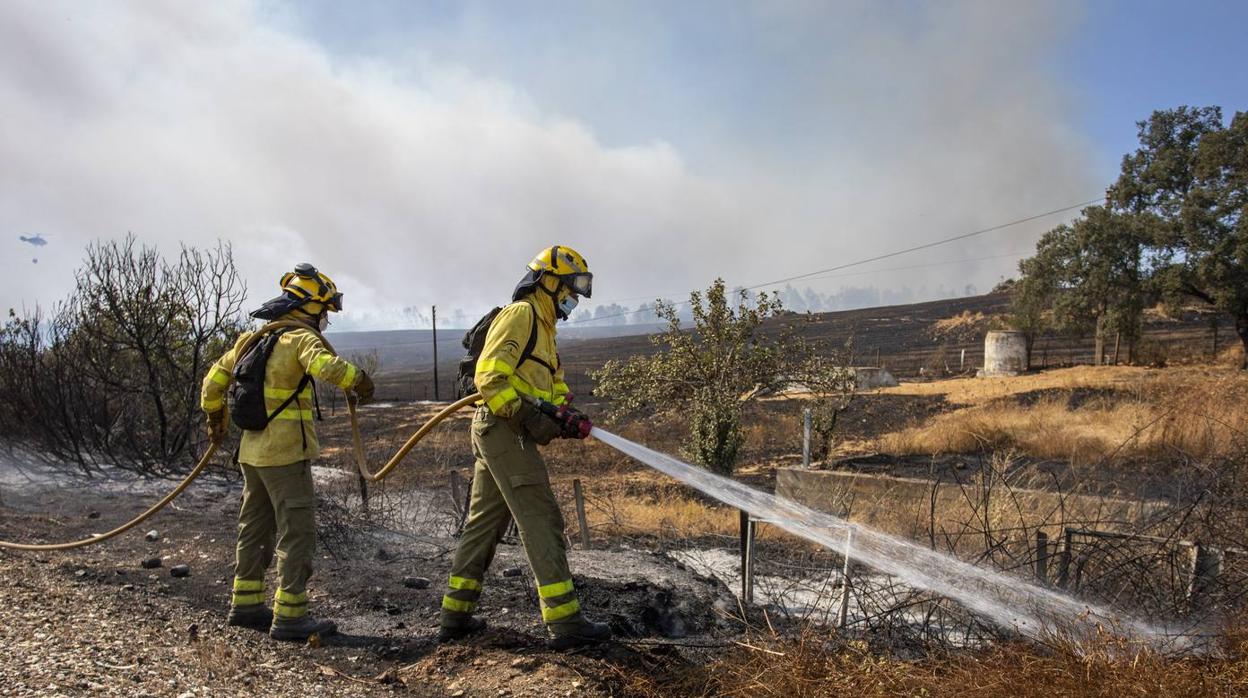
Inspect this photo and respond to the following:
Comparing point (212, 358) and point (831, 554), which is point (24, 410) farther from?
point (831, 554)

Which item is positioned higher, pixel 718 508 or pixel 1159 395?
pixel 1159 395

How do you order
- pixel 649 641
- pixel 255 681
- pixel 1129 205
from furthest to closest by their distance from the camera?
pixel 1129 205, pixel 649 641, pixel 255 681

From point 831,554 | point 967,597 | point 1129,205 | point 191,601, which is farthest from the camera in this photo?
point 1129,205

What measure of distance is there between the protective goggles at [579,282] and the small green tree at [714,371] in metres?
10.4

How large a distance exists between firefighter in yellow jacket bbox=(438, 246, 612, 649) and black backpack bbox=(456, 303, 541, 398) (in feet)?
0.03

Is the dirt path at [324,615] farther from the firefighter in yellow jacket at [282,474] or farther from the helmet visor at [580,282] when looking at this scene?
the helmet visor at [580,282]

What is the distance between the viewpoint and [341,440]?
28.9 meters

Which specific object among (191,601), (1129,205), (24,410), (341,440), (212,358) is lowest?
(341,440)

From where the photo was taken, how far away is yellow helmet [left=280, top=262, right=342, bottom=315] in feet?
16.2

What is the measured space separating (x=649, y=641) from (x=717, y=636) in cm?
74

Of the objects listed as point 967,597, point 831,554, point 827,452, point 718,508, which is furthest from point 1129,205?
point 967,597

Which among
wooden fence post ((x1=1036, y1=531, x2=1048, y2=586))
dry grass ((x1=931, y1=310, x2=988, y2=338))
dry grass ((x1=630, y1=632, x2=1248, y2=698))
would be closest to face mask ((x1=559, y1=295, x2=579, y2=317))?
dry grass ((x1=630, y1=632, x2=1248, y2=698))

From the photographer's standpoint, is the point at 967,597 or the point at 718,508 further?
the point at 718,508

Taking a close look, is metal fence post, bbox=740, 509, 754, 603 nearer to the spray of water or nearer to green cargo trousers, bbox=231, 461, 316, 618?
the spray of water
